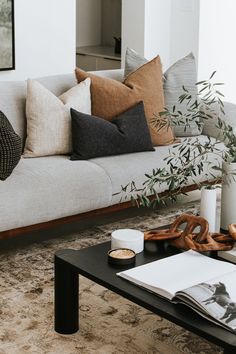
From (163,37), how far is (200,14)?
0.43 meters

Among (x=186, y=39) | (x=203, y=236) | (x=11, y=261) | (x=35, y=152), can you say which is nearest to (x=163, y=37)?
(x=186, y=39)

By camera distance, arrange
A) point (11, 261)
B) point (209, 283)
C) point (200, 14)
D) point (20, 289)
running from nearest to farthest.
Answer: point (209, 283), point (20, 289), point (11, 261), point (200, 14)

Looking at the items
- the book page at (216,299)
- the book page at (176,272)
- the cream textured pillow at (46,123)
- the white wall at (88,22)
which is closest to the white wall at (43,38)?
the cream textured pillow at (46,123)

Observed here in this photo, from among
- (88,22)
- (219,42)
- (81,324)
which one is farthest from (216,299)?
(88,22)

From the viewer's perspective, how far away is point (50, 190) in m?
3.64

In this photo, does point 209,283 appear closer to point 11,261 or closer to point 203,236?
point 203,236

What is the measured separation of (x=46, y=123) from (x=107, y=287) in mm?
1618

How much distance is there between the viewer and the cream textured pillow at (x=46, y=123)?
399 centimetres

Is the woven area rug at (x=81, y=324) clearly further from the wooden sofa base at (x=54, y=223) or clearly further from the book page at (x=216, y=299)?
the book page at (x=216, y=299)

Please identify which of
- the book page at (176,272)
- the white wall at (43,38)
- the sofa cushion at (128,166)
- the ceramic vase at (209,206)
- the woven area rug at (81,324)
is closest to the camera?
the book page at (176,272)

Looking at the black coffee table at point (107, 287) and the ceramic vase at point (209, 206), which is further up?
the ceramic vase at point (209, 206)

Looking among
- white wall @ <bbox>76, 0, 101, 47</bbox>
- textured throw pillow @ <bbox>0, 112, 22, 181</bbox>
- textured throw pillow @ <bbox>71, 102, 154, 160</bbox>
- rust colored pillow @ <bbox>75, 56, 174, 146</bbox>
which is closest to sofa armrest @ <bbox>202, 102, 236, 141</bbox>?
rust colored pillow @ <bbox>75, 56, 174, 146</bbox>

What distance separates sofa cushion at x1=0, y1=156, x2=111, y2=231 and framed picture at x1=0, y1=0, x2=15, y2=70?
1605 millimetres

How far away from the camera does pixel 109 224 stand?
4.23 m
